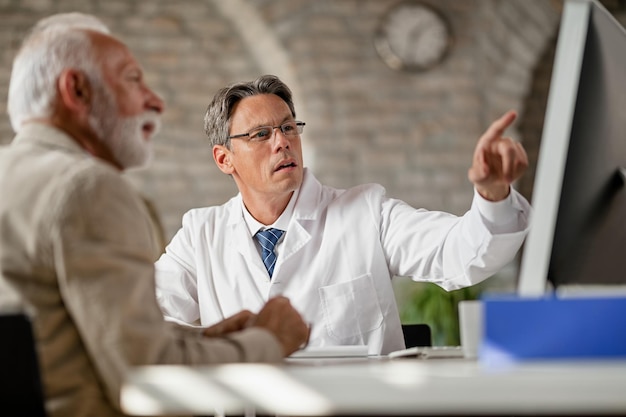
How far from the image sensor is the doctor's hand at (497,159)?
5.26ft

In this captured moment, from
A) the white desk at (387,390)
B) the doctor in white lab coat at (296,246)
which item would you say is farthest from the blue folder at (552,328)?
the doctor in white lab coat at (296,246)

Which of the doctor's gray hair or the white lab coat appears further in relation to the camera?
the doctor's gray hair

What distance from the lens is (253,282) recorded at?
270 cm

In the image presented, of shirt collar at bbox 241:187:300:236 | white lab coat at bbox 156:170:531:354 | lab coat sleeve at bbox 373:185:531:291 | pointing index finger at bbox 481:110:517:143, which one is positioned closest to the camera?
pointing index finger at bbox 481:110:517:143

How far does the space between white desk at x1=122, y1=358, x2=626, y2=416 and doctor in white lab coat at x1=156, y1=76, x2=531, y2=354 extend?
53.5 inches

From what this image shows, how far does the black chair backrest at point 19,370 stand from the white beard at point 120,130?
48 cm

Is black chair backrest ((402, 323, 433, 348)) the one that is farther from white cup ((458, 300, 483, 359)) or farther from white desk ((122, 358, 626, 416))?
white desk ((122, 358, 626, 416))

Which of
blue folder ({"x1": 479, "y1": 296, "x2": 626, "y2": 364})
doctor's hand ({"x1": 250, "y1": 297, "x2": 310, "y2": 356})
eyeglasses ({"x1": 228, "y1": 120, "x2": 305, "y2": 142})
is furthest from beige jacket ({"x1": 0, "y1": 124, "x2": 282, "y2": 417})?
eyeglasses ({"x1": 228, "y1": 120, "x2": 305, "y2": 142})

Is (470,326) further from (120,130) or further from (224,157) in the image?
(224,157)

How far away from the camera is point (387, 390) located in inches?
34.2

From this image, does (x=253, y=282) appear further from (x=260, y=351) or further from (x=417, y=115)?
(x=417, y=115)

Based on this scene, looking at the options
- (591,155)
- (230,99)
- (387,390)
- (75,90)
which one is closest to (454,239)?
(591,155)

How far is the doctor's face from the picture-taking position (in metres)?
2.81

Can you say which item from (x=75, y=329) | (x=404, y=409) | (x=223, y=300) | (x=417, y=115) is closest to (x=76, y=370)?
(x=75, y=329)
